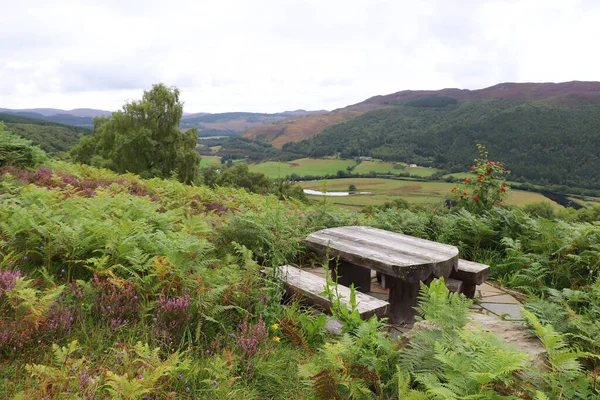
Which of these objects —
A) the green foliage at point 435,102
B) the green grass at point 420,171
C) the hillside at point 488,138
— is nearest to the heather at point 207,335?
the green grass at point 420,171

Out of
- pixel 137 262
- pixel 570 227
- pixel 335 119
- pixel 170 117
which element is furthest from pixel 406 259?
pixel 335 119

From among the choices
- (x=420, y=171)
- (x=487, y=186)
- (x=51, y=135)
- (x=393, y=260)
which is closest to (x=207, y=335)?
(x=393, y=260)

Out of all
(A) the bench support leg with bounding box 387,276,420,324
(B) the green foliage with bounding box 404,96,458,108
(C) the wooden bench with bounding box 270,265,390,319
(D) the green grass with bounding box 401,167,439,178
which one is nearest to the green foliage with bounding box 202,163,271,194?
(D) the green grass with bounding box 401,167,439,178

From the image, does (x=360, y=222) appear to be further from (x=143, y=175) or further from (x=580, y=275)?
(x=143, y=175)

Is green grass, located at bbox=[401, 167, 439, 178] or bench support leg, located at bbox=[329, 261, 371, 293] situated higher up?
bench support leg, located at bbox=[329, 261, 371, 293]

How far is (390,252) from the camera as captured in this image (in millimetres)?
4270

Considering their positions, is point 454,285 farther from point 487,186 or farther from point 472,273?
point 487,186

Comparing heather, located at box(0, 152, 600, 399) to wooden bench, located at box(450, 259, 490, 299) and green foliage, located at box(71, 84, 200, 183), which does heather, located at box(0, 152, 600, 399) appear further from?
green foliage, located at box(71, 84, 200, 183)

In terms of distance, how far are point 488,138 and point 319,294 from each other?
108m

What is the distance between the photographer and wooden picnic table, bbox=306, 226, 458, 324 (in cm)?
386

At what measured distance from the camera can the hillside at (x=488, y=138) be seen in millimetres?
75938

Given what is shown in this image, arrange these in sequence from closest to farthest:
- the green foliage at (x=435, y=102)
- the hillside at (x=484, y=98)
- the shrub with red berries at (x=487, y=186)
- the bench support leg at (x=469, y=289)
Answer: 1. the bench support leg at (x=469, y=289)
2. the shrub with red berries at (x=487, y=186)
3. the hillside at (x=484, y=98)
4. the green foliage at (x=435, y=102)

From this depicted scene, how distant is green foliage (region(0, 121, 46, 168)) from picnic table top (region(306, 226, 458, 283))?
8.36 meters

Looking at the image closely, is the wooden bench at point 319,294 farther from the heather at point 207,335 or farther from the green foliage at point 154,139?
the green foliage at point 154,139
